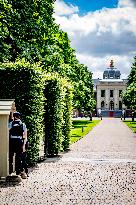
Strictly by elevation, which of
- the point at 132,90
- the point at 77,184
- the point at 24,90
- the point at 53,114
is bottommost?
the point at 77,184

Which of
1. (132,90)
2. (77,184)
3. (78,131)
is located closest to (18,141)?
(77,184)

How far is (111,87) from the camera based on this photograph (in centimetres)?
15500

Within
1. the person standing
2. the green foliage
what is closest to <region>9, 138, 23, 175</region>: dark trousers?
the person standing

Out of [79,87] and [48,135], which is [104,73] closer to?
[79,87]

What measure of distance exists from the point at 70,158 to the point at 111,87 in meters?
137

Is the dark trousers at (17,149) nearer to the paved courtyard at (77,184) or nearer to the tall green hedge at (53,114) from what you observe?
the paved courtyard at (77,184)

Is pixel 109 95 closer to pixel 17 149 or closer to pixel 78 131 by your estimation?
pixel 78 131

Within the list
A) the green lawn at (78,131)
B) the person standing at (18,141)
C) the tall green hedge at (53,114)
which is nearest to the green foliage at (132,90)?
the green lawn at (78,131)

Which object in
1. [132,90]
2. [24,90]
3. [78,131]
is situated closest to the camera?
[24,90]

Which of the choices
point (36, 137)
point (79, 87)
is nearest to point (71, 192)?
point (36, 137)

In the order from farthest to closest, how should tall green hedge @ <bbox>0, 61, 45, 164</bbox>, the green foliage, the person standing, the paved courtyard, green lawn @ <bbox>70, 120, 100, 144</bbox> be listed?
the green foliage < green lawn @ <bbox>70, 120, 100, 144</bbox> < tall green hedge @ <bbox>0, 61, 45, 164</bbox> < the person standing < the paved courtyard

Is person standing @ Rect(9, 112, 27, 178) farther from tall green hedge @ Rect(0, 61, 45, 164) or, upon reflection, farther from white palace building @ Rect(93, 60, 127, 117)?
white palace building @ Rect(93, 60, 127, 117)

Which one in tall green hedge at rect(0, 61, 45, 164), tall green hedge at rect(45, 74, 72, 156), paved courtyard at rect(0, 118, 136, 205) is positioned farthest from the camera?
tall green hedge at rect(45, 74, 72, 156)

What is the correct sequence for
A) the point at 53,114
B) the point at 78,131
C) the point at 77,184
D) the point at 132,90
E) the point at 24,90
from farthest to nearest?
the point at 132,90 → the point at 78,131 → the point at 53,114 → the point at 24,90 → the point at 77,184
